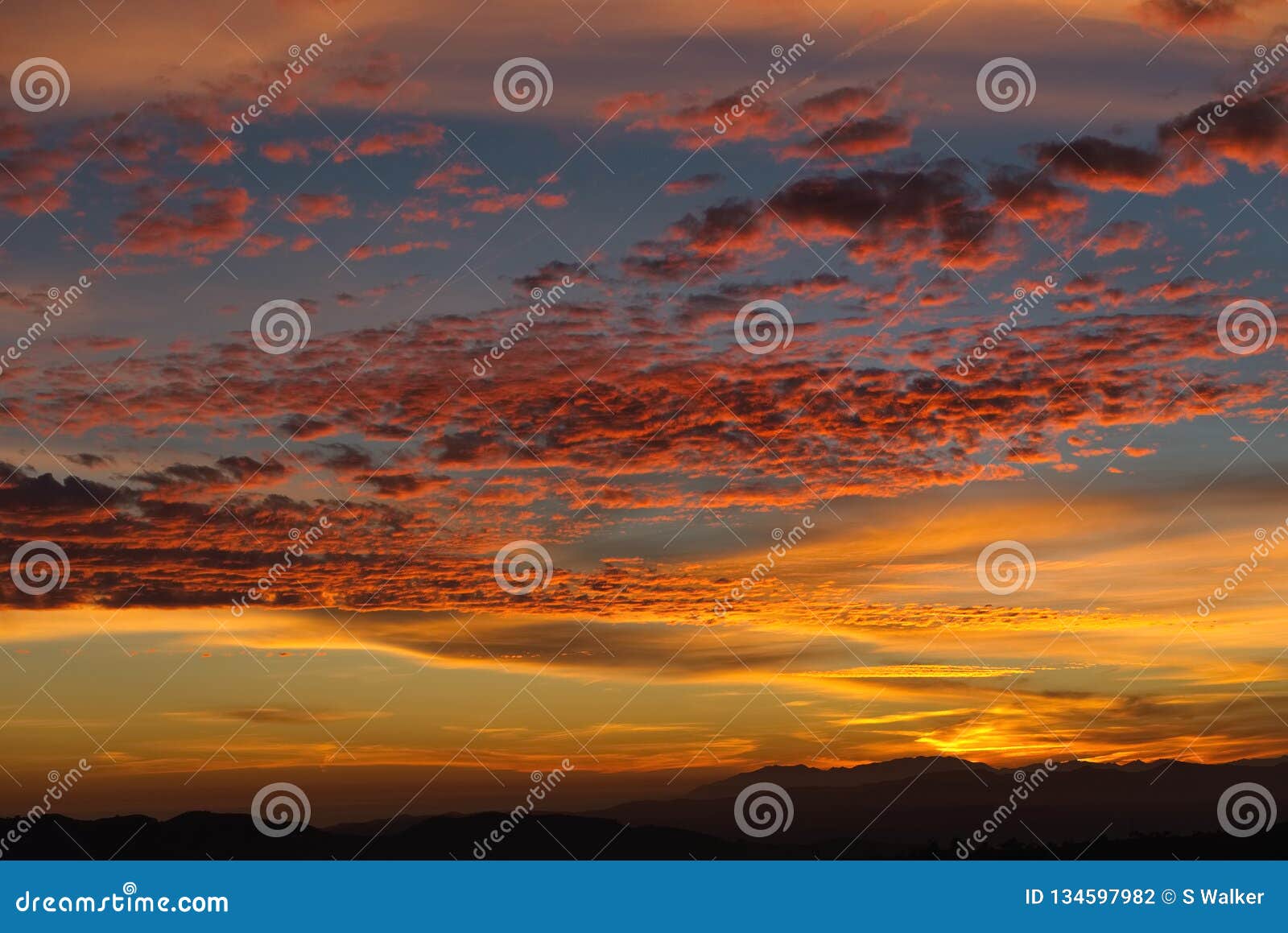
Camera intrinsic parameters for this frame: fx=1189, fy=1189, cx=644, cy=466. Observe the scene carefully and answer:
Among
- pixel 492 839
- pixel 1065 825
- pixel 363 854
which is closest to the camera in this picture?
pixel 363 854

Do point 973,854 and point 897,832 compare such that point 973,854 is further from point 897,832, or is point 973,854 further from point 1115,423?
point 897,832

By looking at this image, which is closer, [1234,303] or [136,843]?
[1234,303]

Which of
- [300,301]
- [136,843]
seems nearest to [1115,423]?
[300,301]

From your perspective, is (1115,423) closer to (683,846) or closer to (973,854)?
(973,854)

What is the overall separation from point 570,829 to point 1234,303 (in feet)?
313

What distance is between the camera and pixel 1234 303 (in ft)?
114

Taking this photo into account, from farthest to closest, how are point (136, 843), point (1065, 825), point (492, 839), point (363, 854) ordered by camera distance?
1. point (1065, 825)
2. point (136, 843)
3. point (492, 839)
4. point (363, 854)

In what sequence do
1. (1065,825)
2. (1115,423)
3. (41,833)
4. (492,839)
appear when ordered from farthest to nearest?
1. (1065,825)
2. (41,833)
3. (1115,423)
4. (492,839)

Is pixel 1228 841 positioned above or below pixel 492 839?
above

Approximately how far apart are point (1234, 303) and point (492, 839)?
2644 centimetres
